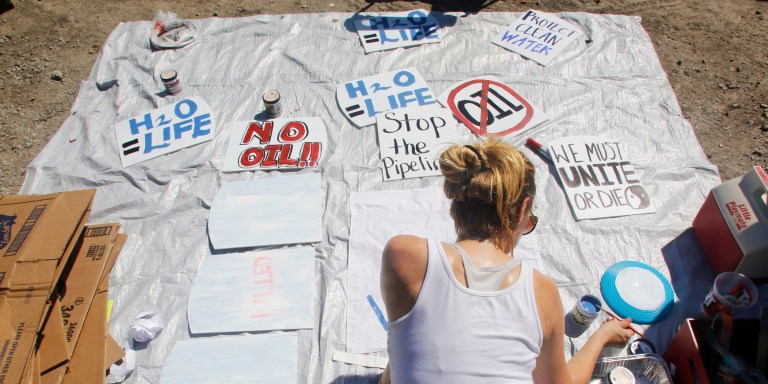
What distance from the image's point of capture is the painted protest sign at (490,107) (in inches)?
93.8

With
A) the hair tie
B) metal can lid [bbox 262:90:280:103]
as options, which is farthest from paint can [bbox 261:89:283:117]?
the hair tie

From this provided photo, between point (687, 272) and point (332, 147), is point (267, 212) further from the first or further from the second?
point (687, 272)

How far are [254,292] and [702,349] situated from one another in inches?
63.5

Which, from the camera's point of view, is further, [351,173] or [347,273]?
[351,173]

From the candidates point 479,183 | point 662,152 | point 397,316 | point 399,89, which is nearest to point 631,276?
point 662,152

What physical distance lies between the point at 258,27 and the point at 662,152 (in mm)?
2487

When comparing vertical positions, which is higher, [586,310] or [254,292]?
[254,292]

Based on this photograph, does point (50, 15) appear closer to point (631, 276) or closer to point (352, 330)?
point (352, 330)

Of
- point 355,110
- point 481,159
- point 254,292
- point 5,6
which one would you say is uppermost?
point 5,6

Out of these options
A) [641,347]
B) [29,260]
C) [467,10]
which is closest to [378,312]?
[641,347]

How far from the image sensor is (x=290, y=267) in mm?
1946

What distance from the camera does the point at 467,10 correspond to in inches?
141

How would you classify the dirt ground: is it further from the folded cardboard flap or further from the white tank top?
the white tank top

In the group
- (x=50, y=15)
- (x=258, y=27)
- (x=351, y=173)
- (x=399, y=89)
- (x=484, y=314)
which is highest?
(x=50, y=15)
